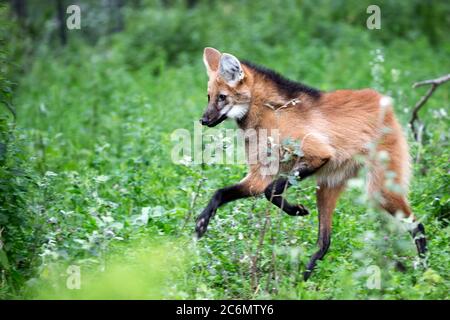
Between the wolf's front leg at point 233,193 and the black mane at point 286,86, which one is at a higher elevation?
the black mane at point 286,86

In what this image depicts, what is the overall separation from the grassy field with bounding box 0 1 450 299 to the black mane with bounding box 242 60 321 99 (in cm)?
67

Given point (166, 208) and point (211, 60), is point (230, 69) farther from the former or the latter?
point (166, 208)

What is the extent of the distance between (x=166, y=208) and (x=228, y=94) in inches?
44.8

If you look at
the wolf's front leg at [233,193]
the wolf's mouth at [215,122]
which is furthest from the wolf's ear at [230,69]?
the wolf's front leg at [233,193]

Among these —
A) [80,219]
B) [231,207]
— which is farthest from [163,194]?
[80,219]

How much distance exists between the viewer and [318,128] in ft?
16.0

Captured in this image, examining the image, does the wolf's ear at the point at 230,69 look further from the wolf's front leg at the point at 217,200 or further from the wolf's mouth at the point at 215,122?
the wolf's front leg at the point at 217,200

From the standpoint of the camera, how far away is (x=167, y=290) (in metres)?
3.96

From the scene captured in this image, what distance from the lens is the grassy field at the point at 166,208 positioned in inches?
158

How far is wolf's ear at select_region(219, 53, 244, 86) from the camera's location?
16.1ft

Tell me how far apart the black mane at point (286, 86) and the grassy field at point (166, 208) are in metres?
0.67

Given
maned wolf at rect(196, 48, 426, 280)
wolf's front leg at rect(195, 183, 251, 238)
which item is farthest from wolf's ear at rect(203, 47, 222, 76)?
wolf's front leg at rect(195, 183, 251, 238)

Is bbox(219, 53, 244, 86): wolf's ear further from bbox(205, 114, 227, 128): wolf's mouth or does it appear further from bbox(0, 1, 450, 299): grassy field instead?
bbox(0, 1, 450, 299): grassy field
